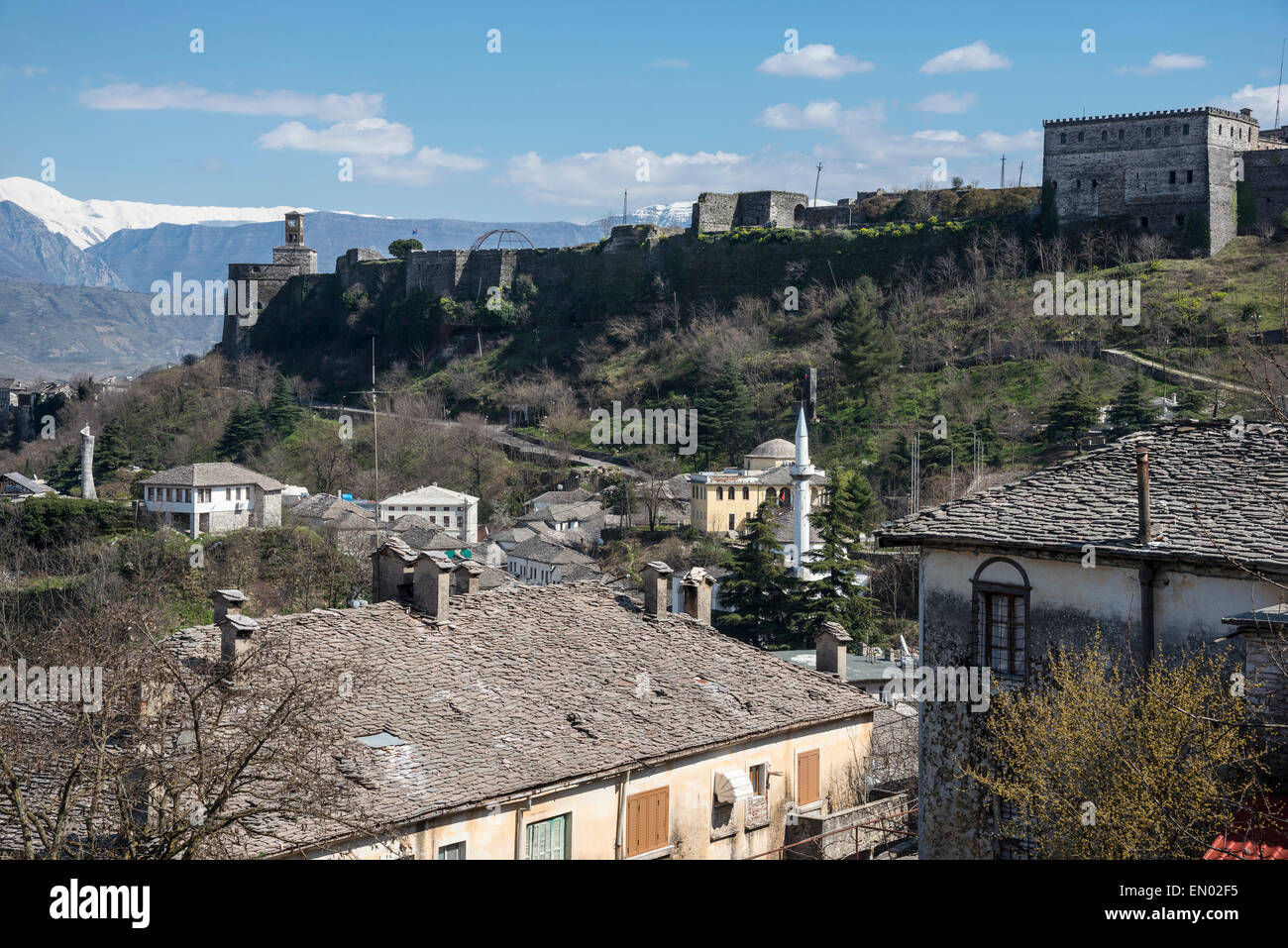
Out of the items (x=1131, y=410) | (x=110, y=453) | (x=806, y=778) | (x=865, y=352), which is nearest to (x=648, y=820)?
(x=806, y=778)

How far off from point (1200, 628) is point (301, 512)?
3778 centimetres

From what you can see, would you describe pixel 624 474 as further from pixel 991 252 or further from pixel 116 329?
pixel 116 329

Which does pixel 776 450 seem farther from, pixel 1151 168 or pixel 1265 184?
pixel 1265 184

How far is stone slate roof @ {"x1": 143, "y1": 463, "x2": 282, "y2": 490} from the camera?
4449 cm

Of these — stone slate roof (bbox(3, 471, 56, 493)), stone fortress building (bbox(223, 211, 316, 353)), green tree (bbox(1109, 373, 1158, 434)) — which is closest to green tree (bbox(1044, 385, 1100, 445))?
green tree (bbox(1109, 373, 1158, 434))

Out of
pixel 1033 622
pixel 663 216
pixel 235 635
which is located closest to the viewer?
pixel 1033 622

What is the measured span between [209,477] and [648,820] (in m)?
36.2

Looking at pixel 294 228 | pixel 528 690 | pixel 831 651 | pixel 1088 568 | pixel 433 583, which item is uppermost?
pixel 294 228

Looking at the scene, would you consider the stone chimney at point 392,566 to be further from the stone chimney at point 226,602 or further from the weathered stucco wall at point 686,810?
the weathered stucco wall at point 686,810

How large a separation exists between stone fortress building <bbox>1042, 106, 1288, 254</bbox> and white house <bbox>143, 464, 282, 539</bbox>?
3321 cm

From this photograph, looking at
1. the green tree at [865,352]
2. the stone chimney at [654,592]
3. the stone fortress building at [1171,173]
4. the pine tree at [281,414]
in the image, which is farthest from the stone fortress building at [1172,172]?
the stone chimney at [654,592]

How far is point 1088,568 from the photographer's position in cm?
1055

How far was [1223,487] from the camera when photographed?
35.6 ft
